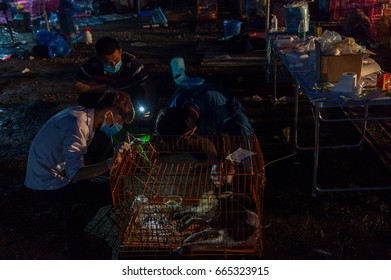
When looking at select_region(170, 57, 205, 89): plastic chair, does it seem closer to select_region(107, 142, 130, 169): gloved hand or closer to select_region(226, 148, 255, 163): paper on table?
select_region(226, 148, 255, 163): paper on table

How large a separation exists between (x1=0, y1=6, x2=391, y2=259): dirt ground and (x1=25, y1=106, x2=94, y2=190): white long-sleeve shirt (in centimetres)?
60

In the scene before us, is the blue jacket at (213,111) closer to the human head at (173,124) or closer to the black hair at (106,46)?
the human head at (173,124)

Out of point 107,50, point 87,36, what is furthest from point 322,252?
point 87,36

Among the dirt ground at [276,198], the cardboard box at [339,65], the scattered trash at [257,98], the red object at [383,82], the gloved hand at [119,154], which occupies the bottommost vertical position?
the dirt ground at [276,198]

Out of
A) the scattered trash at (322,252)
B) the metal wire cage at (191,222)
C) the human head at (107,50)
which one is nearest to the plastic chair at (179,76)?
the human head at (107,50)

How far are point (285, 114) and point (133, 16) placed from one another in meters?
12.8

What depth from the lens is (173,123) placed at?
14.8 ft

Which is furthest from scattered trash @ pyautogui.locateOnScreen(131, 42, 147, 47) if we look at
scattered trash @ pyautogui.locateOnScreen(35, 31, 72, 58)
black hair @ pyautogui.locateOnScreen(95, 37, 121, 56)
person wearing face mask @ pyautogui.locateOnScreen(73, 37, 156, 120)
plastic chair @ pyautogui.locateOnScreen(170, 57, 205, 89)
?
black hair @ pyautogui.locateOnScreen(95, 37, 121, 56)

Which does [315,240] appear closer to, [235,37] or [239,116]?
[239,116]

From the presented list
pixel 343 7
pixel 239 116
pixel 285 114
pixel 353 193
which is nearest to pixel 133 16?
pixel 343 7

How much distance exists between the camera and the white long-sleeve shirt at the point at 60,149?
388 cm

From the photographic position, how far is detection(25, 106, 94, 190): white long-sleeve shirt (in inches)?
153

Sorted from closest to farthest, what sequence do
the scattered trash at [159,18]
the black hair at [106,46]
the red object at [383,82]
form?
the red object at [383,82], the black hair at [106,46], the scattered trash at [159,18]

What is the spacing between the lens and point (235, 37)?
34.6 feet
